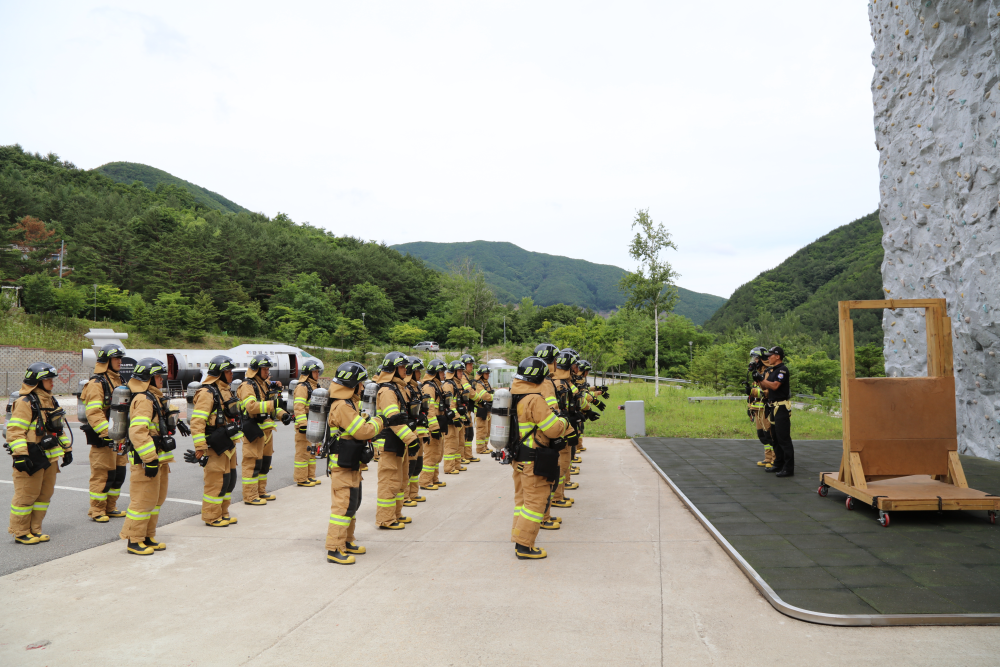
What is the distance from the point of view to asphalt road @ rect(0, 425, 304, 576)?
20.7 feet

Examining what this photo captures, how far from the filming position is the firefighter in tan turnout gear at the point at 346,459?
6.11m

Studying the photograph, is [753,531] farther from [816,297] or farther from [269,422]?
[816,297]

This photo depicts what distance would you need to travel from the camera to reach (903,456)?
24.4ft

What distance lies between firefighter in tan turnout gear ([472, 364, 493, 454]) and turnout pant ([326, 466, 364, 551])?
18.4 feet

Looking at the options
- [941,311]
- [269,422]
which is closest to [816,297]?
[941,311]

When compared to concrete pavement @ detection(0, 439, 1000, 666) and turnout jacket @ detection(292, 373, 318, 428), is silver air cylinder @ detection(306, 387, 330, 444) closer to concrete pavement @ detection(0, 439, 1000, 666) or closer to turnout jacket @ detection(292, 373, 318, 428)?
concrete pavement @ detection(0, 439, 1000, 666)

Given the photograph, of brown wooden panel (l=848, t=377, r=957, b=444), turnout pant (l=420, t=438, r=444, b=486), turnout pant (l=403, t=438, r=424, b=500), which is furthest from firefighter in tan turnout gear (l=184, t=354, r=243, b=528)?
brown wooden panel (l=848, t=377, r=957, b=444)

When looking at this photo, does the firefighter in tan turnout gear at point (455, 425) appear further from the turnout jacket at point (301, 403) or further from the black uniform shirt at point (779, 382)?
the black uniform shirt at point (779, 382)

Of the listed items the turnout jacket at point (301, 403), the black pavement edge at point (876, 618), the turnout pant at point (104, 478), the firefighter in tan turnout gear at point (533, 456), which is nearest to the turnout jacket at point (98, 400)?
the turnout pant at point (104, 478)

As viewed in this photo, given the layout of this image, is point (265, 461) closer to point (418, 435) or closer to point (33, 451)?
point (418, 435)

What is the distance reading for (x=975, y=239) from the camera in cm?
1090

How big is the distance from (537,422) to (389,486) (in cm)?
240

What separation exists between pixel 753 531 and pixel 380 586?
14.5 feet

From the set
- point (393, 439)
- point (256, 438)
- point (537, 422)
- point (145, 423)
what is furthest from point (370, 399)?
point (537, 422)
